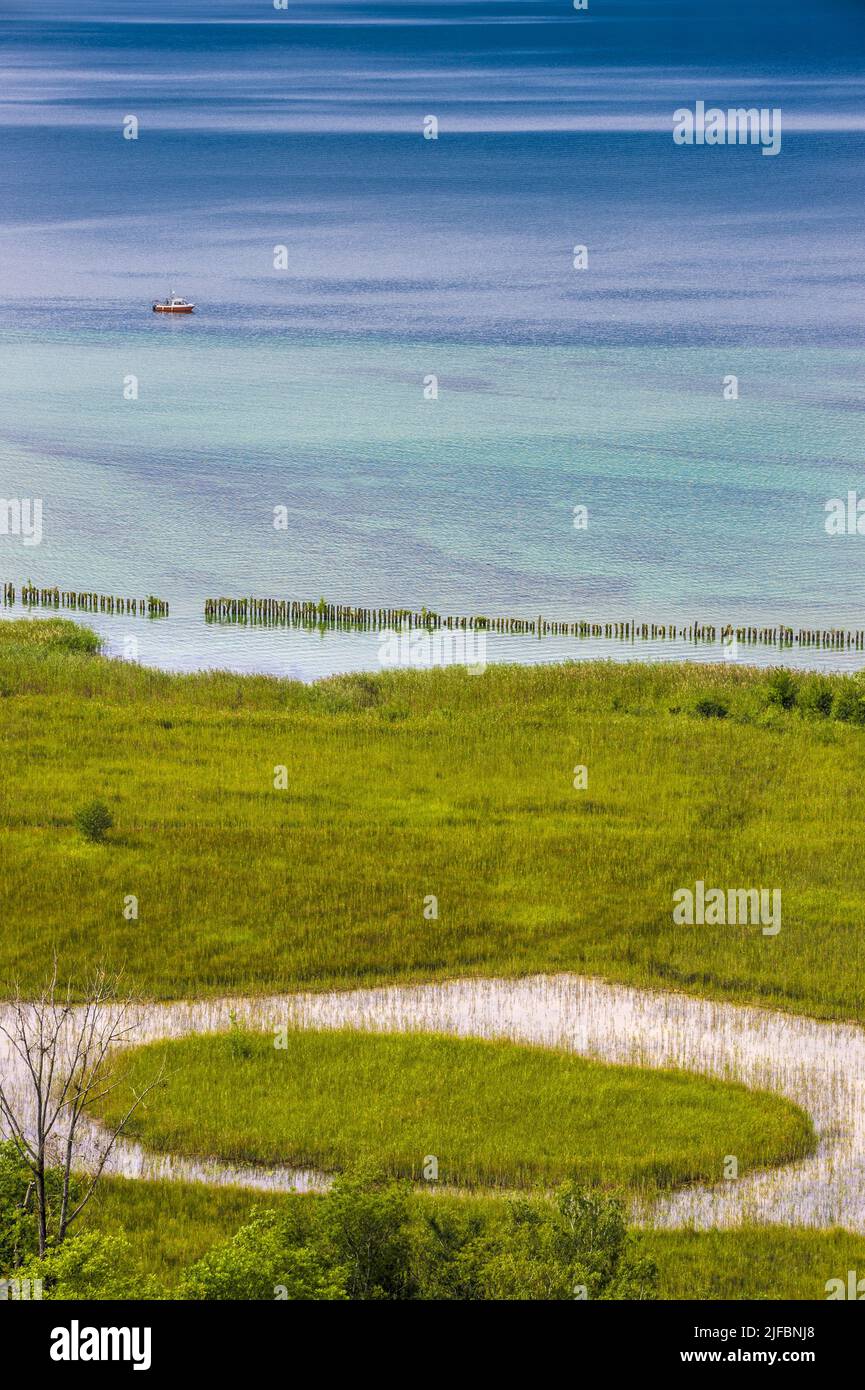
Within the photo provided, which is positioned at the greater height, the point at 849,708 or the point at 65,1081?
the point at 849,708

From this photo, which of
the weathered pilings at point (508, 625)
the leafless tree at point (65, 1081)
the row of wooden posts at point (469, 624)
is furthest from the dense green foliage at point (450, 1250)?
the weathered pilings at point (508, 625)

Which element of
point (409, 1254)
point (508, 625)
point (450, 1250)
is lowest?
point (409, 1254)

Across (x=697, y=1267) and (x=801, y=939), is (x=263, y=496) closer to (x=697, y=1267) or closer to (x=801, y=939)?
(x=801, y=939)

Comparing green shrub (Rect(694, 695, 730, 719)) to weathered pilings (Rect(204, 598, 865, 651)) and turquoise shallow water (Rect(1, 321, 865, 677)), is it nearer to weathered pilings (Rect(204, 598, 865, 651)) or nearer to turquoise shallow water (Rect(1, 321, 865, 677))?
turquoise shallow water (Rect(1, 321, 865, 677))

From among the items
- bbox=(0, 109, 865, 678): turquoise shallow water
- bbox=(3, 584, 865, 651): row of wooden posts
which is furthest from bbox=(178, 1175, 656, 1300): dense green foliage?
bbox=(3, 584, 865, 651): row of wooden posts

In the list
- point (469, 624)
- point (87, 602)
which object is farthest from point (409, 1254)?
point (87, 602)

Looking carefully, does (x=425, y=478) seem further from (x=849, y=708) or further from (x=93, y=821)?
(x=93, y=821)
